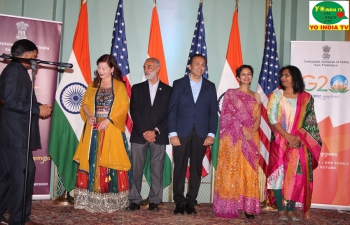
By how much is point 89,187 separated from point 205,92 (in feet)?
5.46

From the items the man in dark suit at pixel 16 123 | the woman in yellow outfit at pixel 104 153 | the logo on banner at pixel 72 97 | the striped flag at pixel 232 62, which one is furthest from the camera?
the striped flag at pixel 232 62

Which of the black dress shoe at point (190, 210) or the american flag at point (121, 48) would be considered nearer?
the black dress shoe at point (190, 210)

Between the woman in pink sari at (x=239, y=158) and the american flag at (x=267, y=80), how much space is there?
74 cm

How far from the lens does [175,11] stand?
5.24 m

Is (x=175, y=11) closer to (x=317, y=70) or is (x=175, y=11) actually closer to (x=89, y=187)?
(x=317, y=70)

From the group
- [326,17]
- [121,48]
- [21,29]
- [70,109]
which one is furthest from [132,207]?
[326,17]

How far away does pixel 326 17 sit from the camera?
5309 millimetres

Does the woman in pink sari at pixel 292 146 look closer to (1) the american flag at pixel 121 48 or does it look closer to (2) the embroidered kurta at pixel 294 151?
(2) the embroidered kurta at pixel 294 151

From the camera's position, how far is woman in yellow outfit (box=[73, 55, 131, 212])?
3.96 m

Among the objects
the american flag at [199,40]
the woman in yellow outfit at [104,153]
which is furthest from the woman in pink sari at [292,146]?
the woman in yellow outfit at [104,153]

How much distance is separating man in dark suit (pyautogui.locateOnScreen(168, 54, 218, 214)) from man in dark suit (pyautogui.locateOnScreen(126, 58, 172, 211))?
0.19m

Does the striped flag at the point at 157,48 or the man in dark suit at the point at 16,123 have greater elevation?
the striped flag at the point at 157,48

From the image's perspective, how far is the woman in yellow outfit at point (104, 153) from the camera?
3.96 metres

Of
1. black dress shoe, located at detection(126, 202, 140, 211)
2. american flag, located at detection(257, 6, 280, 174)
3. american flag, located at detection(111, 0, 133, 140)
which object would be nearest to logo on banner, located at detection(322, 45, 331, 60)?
american flag, located at detection(257, 6, 280, 174)
